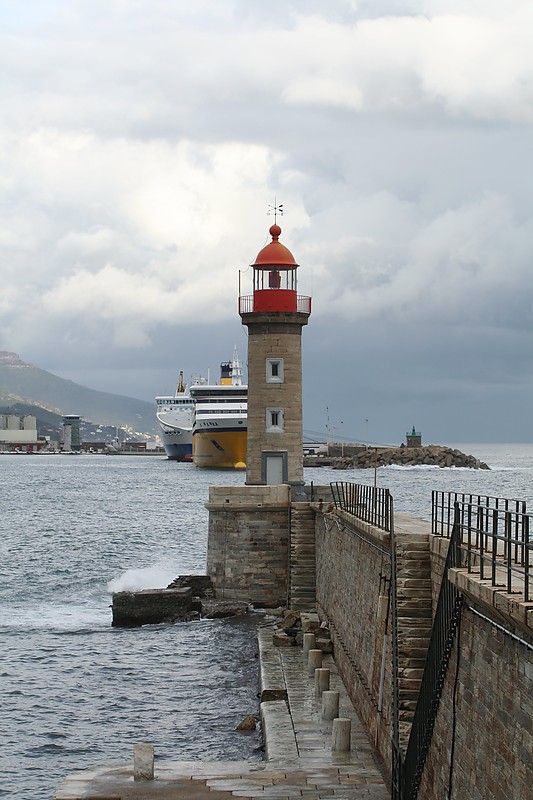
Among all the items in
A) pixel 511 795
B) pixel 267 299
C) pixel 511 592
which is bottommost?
pixel 511 795

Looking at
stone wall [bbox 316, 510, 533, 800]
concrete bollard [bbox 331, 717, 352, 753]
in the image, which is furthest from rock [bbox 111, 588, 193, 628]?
concrete bollard [bbox 331, 717, 352, 753]

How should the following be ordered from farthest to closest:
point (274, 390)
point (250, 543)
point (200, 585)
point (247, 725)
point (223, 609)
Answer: point (274, 390) < point (200, 585) < point (250, 543) < point (223, 609) < point (247, 725)

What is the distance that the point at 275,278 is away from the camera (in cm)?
3306

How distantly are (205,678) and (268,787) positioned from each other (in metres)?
8.86

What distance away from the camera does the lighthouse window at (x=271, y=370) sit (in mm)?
31859

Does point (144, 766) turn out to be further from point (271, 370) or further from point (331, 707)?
point (271, 370)

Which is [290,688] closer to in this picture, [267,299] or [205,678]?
[205,678]

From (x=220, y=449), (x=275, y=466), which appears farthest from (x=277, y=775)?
(x=220, y=449)

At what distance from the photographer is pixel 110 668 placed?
23422 millimetres

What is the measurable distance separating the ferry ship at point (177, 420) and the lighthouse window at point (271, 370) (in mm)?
114258

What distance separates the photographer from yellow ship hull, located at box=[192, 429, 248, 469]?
108m

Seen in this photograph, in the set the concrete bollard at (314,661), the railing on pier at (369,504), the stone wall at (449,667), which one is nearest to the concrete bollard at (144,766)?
the stone wall at (449,667)

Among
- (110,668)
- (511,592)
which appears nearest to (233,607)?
(110,668)

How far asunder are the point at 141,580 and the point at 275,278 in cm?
1053
